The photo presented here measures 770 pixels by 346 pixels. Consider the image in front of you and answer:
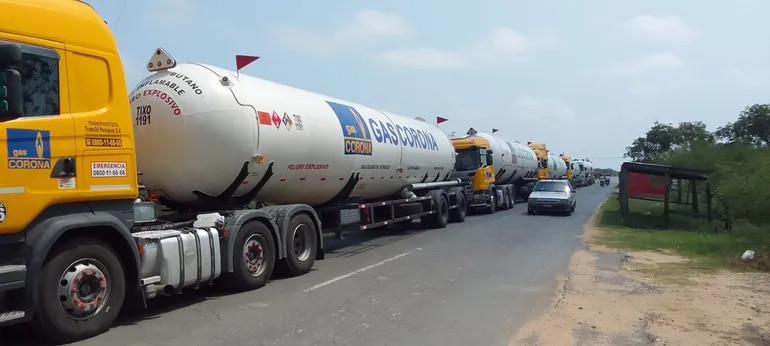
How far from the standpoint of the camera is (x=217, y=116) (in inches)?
353

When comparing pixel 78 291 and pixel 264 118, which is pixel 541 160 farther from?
pixel 78 291

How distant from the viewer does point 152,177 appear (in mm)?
8875

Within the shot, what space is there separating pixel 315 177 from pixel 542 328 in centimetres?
618

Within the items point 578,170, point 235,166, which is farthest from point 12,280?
point 578,170

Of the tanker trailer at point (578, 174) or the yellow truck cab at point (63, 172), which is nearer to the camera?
the yellow truck cab at point (63, 172)

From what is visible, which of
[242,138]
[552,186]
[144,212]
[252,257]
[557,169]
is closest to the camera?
[144,212]

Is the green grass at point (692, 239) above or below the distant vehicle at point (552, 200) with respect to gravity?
below

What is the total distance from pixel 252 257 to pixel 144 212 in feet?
6.61

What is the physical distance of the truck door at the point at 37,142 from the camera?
5328 millimetres

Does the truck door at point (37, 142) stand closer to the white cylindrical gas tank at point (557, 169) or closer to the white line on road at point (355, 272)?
the white line on road at point (355, 272)

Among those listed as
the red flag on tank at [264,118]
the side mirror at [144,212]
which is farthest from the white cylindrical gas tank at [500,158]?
the side mirror at [144,212]

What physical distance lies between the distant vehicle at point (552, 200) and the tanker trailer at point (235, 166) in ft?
47.0

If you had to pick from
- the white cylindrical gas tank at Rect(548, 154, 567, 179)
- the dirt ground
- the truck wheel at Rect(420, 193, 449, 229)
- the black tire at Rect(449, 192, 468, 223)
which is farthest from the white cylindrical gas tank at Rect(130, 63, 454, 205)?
the white cylindrical gas tank at Rect(548, 154, 567, 179)

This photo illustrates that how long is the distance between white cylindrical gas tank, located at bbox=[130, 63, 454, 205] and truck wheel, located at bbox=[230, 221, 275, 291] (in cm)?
108
